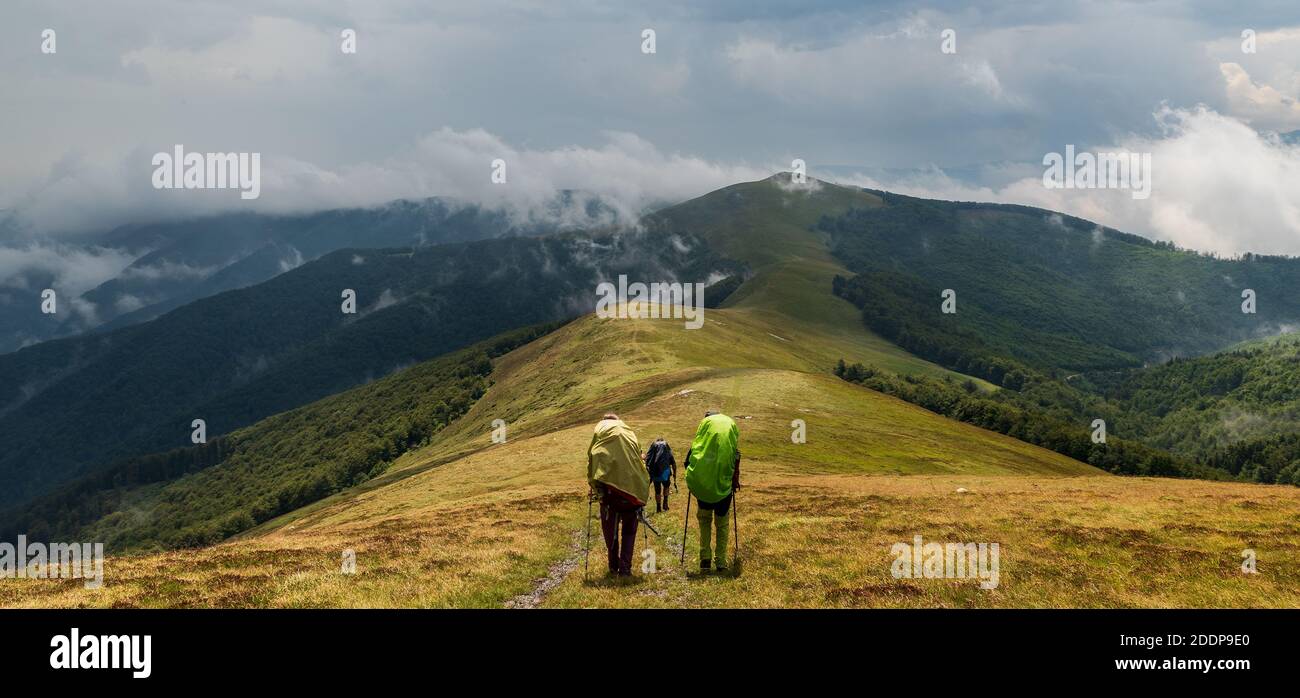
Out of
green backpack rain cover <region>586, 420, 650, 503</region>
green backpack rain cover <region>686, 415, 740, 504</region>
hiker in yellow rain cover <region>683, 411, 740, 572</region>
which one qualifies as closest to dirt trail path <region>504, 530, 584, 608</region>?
green backpack rain cover <region>586, 420, 650, 503</region>

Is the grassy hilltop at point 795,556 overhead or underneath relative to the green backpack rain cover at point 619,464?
underneath

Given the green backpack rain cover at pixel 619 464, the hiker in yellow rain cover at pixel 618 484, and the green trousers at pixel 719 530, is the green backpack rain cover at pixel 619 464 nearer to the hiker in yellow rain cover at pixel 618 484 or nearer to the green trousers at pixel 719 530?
the hiker in yellow rain cover at pixel 618 484

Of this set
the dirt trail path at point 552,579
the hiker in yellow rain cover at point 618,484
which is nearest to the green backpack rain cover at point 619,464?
the hiker in yellow rain cover at point 618,484

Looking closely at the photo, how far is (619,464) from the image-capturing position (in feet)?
63.4

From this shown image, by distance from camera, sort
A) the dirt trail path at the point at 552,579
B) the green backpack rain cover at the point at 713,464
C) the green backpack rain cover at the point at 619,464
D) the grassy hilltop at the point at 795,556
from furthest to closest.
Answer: the green backpack rain cover at the point at 619,464, the green backpack rain cover at the point at 713,464, the dirt trail path at the point at 552,579, the grassy hilltop at the point at 795,556

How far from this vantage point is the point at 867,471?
226ft

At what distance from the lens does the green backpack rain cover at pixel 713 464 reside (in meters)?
19.1

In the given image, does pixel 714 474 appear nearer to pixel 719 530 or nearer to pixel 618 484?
pixel 719 530

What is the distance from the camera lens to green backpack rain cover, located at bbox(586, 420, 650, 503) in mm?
19188

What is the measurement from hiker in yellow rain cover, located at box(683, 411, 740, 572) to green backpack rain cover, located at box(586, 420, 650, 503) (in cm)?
130

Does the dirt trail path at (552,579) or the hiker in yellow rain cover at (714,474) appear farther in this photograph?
the hiker in yellow rain cover at (714,474)
